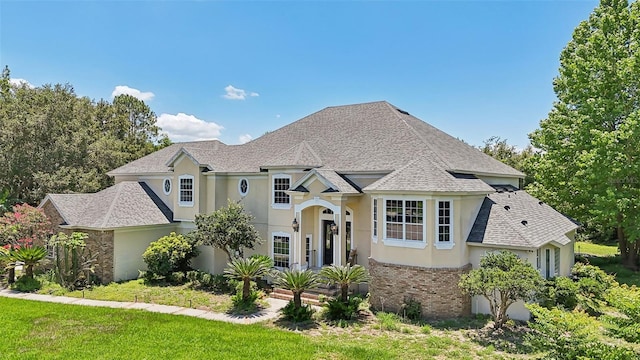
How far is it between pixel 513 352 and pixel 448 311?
3.43m

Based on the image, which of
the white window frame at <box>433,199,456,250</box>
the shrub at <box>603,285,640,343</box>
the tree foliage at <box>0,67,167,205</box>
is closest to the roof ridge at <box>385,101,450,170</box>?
the white window frame at <box>433,199,456,250</box>

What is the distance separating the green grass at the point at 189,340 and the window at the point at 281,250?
6.22 metres

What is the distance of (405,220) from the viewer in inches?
622

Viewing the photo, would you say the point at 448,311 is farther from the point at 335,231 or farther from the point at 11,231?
the point at 11,231

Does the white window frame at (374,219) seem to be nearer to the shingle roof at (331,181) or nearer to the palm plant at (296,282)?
the shingle roof at (331,181)

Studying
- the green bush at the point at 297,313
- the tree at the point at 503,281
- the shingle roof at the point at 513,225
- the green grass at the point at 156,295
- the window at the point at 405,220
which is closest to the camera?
the tree at the point at 503,281

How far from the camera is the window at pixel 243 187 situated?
22141 millimetres

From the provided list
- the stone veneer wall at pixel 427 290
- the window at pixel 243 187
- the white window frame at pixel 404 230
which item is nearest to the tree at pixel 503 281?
the stone veneer wall at pixel 427 290

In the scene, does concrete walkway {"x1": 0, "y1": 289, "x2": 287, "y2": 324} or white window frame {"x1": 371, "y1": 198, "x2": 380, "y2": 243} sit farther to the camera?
white window frame {"x1": 371, "y1": 198, "x2": 380, "y2": 243}

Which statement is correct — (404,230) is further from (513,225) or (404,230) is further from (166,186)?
(166,186)

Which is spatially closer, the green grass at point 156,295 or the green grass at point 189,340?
the green grass at point 189,340

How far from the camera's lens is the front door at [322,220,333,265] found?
19.9 m

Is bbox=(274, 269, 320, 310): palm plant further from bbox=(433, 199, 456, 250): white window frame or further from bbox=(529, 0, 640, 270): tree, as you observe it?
bbox=(529, 0, 640, 270): tree

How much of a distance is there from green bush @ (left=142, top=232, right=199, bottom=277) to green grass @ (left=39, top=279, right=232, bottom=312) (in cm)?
98
